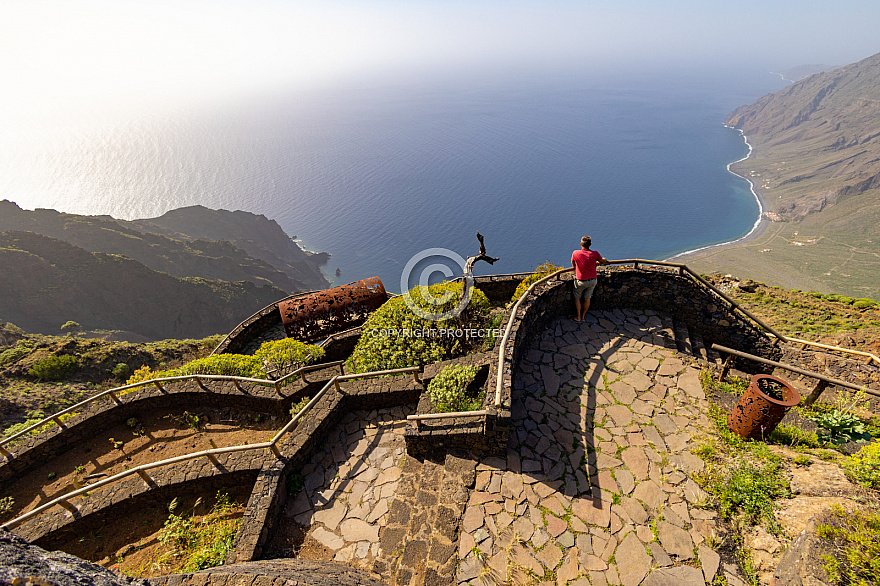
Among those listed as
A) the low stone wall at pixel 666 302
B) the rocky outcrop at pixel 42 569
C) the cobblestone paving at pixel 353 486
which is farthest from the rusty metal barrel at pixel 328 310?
the rocky outcrop at pixel 42 569

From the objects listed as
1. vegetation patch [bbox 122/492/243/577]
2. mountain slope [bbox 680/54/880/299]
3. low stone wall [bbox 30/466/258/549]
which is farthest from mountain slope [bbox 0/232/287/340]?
mountain slope [bbox 680/54/880/299]

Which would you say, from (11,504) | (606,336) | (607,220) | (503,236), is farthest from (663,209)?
(11,504)

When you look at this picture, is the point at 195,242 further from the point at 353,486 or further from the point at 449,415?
the point at 449,415

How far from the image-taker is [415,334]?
9.80 meters

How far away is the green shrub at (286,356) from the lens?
10906mm

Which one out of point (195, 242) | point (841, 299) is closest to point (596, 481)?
point (841, 299)

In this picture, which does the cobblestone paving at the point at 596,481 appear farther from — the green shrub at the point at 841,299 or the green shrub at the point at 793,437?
the green shrub at the point at 841,299

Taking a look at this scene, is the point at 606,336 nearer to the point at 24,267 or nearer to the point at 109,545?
the point at 109,545

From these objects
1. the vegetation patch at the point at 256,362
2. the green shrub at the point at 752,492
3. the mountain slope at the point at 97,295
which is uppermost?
the mountain slope at the point at 97,295

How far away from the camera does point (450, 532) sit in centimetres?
534

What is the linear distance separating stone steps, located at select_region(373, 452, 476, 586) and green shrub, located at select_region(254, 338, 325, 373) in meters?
5.86

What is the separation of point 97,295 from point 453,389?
216ft

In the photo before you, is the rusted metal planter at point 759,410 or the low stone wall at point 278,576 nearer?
the low stone wall at point 278,576

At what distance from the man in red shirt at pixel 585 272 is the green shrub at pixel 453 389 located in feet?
11.7
